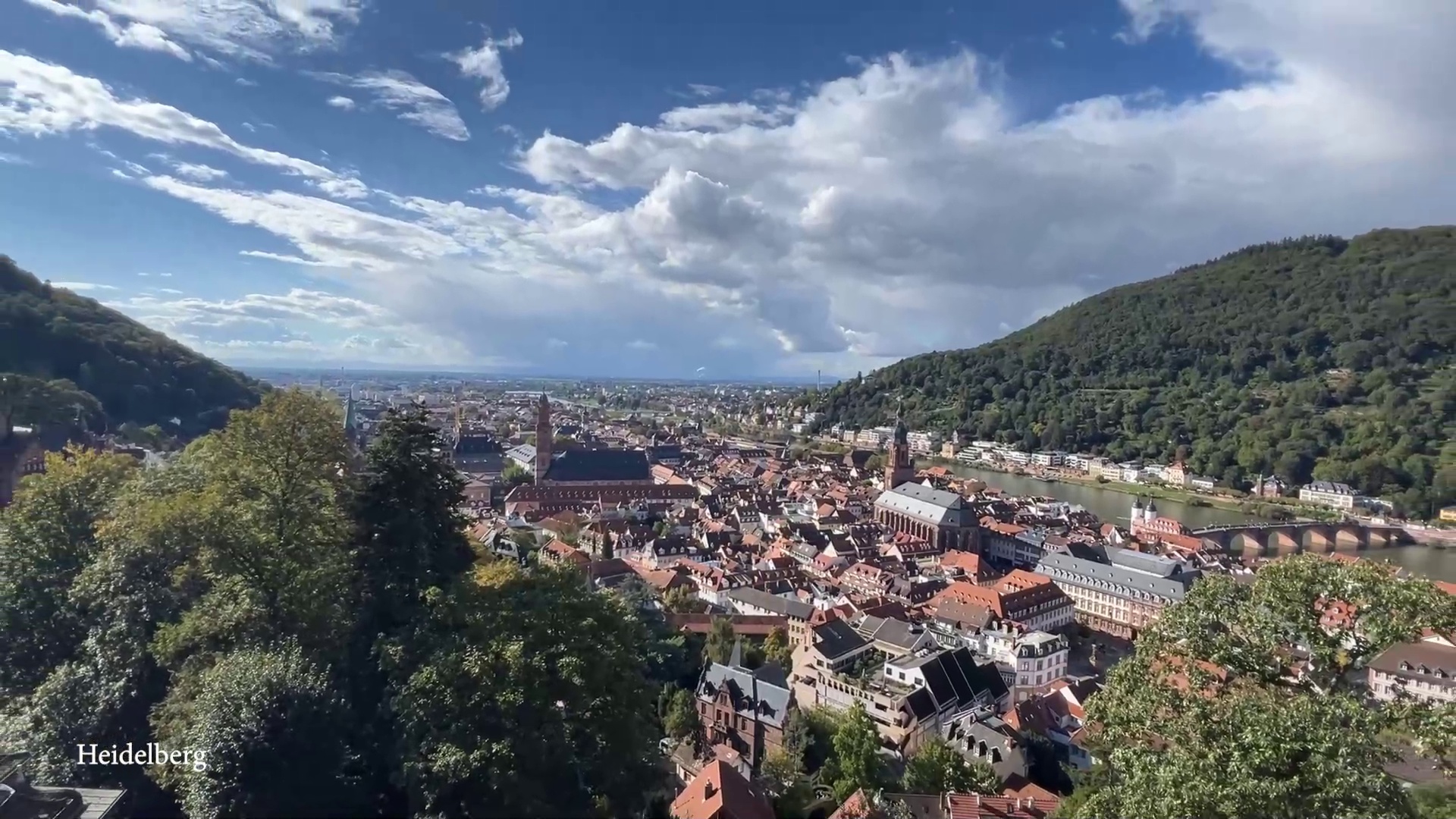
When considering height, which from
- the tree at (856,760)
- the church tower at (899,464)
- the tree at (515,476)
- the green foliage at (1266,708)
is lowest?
the tree at (515,476)

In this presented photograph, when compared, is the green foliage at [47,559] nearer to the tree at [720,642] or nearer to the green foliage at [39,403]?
the tree at [720,642]

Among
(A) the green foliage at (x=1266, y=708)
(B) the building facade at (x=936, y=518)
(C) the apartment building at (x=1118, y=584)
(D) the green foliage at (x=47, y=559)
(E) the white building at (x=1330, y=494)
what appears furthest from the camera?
(E) the white building at (x=1330, y=494)

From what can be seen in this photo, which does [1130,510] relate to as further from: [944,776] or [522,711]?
[522,711]

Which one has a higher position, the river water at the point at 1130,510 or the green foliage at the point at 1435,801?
the green foliage at the point at 1435,801

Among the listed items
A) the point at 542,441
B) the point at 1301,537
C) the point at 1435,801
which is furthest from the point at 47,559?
the point at 1301,537

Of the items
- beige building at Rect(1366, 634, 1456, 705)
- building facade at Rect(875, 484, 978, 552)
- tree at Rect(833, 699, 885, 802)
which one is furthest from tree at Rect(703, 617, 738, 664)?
building facade at Rect(875, 484, 978, 552)

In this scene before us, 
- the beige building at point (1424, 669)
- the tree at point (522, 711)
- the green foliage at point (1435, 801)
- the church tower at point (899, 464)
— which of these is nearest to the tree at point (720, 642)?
the tree at point (522, 711)

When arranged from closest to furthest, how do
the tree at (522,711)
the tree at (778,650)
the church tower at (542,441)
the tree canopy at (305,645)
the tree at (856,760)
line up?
the tree at (522,711) < the tree canopy at (305,645) < the tree at (856,760) < the tree at (778,650) < the church tower at (542,441)
